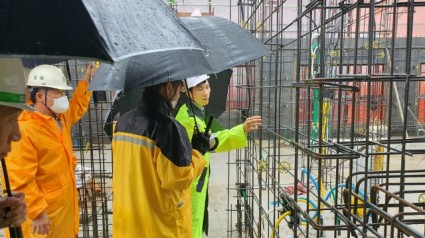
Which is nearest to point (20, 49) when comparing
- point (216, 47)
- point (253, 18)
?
point (216, 47)

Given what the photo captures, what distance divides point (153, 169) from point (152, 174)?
0.03 m

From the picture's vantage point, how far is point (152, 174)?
6.59ft

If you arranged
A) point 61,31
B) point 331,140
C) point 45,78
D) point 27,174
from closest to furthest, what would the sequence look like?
point 61,31, point 27,174, point 331,140, point 45,78

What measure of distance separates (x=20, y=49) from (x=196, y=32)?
1.55 metres

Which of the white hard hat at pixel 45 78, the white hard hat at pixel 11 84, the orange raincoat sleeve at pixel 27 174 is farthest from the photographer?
the white hard hat at pixel 45 78

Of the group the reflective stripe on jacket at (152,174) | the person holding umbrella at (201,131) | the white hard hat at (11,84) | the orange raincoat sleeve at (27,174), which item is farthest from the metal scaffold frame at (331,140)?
the orange raincoat sleeve at (27,174)

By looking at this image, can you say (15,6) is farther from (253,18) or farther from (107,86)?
(253,18)

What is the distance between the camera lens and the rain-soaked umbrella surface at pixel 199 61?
1.97 meters

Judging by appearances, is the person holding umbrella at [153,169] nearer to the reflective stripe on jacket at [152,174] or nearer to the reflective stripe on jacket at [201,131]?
the reflective stripe on jacket at [152,174]

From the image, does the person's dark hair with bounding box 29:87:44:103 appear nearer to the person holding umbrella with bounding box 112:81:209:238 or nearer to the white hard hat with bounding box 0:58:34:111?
A: the person holding umbrella with bounding box 112:81:209:238

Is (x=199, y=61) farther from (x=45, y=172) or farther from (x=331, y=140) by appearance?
(x=45, y=172)

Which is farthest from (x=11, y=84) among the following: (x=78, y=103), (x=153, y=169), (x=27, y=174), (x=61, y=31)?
(x=78, y=103)

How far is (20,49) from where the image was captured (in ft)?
2.39

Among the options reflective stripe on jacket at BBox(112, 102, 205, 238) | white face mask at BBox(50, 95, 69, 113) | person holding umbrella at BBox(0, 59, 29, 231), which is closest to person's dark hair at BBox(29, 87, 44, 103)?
white face mask at BBox(50, 95, 69, 113)
